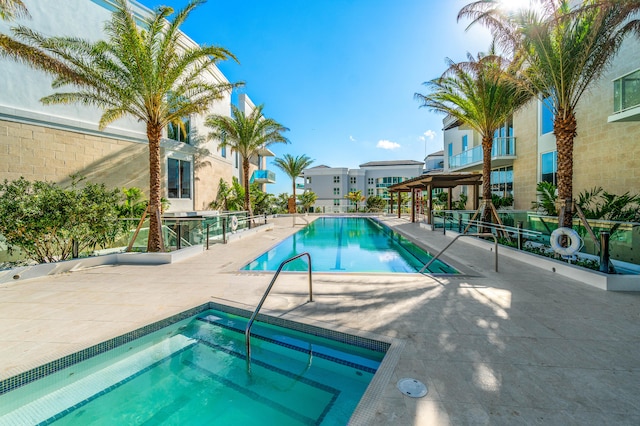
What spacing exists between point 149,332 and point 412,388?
3714 millimetres

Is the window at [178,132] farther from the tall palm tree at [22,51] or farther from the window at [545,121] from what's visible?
the window at [545,121]

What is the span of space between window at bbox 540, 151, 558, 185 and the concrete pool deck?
9739 millimetres

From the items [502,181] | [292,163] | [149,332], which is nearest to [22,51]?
[149,332]

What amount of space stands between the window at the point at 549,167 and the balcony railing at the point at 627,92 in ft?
14.7

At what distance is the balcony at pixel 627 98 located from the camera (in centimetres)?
921

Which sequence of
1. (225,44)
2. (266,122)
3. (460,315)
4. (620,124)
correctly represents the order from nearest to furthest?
(460,315) < (225,44) < (620,124) < (266,122)

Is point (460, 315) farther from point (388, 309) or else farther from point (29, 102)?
point (29, 102)

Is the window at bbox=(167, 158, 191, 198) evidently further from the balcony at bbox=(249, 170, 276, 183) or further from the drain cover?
the drain cover

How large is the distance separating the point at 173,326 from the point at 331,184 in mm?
53422

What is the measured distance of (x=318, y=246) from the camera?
13719 mm

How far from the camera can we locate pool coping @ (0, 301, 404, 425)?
8.59 feet

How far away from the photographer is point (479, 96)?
447 inches

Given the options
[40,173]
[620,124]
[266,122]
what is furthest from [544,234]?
[40,173]

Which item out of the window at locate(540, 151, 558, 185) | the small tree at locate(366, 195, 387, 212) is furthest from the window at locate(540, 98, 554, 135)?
the small tree at locate(366, 195, 387, 212)
